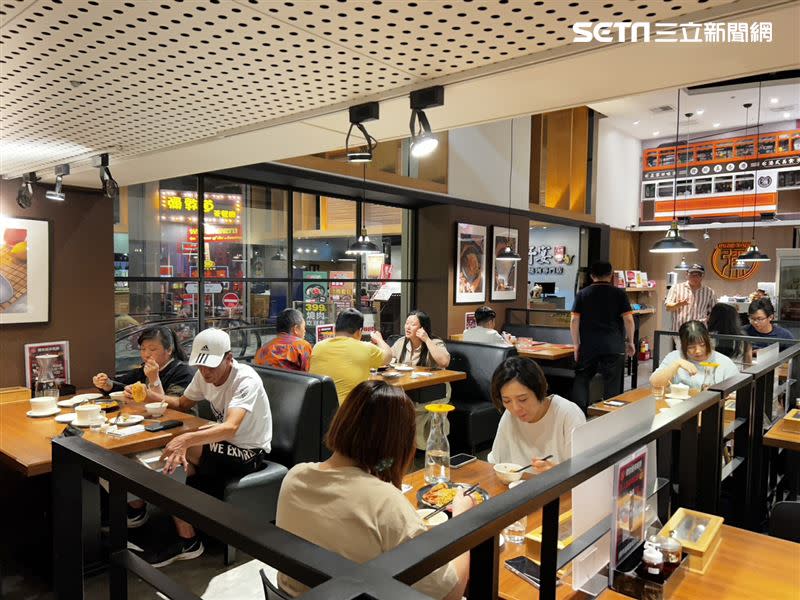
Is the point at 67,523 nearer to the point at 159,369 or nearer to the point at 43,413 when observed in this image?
the point at 43,413

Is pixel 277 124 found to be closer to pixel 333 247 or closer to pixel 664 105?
pixel 333 247

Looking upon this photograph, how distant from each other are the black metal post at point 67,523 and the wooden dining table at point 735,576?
104 centimetres

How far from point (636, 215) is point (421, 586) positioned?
13105mm

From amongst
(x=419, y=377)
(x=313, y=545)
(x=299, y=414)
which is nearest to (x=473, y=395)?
(x=419, y=377)

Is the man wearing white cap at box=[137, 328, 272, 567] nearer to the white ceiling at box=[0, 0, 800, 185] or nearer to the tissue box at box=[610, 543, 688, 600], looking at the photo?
the white ceiling at box=[0, 0, 800, 185]

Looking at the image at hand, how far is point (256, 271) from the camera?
5.83 metres

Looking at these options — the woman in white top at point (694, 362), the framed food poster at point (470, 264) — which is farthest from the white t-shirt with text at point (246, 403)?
the framed food poster at point (470, 264)

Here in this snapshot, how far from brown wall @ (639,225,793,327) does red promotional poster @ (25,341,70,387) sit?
11765 mm

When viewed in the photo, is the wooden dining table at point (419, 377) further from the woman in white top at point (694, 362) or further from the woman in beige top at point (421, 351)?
the woman in white top at point (694, 362)

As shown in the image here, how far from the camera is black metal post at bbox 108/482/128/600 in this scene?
1099 millimetres

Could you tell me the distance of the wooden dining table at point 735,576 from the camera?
1.36 metres

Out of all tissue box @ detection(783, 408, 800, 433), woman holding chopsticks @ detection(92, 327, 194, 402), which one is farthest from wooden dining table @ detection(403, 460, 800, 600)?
woman holding chopsticks @ detection(92, 327, 194, 402)

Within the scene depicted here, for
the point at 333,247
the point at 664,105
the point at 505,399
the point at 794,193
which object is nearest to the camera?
the point at 505,399

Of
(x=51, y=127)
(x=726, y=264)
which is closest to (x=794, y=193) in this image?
(x=726, y=264)
